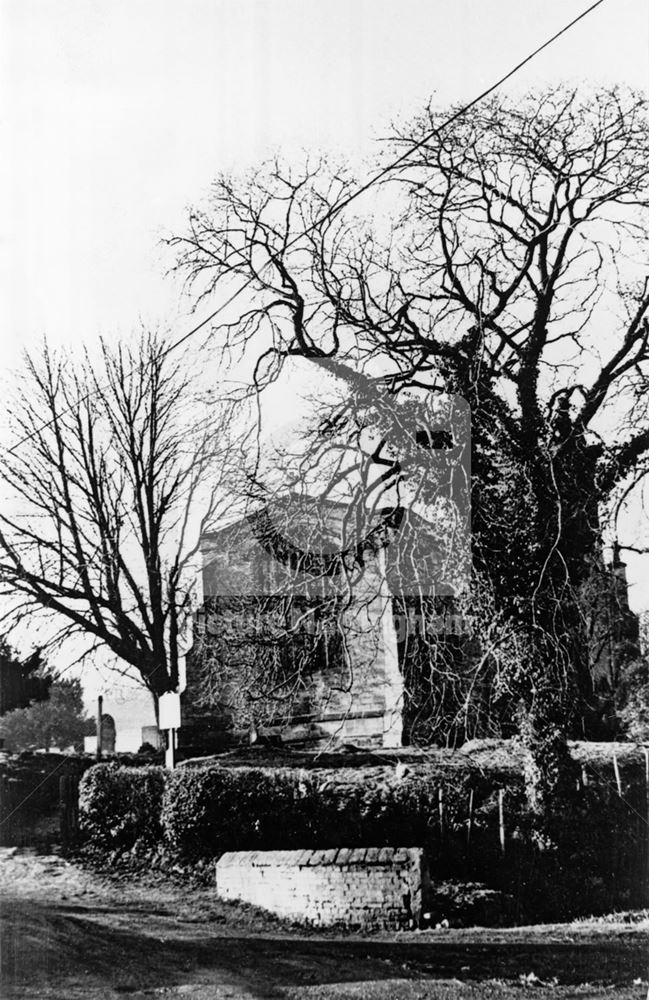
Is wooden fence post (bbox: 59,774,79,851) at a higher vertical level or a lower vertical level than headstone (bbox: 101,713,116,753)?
lower

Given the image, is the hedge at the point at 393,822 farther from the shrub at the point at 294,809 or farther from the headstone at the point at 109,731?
the headstone at the point at 109,731

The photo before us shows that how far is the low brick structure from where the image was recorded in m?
7.94

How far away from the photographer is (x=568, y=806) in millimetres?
9555

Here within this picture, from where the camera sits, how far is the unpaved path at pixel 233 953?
21.6 ft

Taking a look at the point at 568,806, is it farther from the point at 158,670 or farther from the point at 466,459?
the point at 158,670

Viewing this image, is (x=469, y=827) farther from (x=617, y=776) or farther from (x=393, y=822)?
(x=617, y=776)

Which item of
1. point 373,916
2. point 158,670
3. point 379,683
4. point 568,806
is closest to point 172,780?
point 373,916

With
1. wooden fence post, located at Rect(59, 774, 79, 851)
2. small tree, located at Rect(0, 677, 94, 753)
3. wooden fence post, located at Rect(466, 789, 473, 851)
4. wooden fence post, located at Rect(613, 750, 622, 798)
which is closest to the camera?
wooden fence post, located at Rect(59, 774, 79, 851)

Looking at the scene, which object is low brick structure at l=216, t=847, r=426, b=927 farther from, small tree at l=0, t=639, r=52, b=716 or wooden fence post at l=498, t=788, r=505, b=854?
small tree at l=0, t=639, r=52, b=716

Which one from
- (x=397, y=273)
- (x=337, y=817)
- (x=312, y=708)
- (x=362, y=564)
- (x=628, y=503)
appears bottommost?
(x=337, y=817)

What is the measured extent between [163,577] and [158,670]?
8.51ft

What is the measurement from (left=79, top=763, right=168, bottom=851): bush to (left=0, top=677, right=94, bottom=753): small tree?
8766 millimetres

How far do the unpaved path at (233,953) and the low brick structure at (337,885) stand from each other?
0.16 meters

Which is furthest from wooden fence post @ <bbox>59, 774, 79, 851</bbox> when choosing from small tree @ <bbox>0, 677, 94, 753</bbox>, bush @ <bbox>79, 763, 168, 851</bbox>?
small tree @ <bbox>0, 677, 94, 753</bbox>
